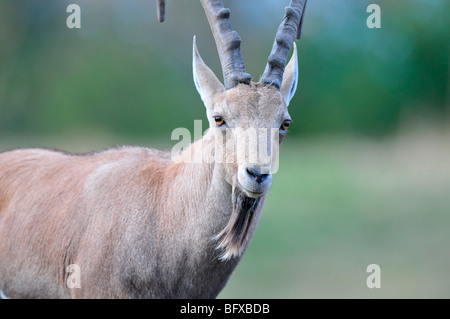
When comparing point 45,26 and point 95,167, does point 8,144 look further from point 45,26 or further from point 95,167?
point 95,167

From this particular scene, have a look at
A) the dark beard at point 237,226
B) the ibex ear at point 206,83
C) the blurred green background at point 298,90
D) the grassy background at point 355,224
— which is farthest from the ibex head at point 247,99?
the blurred green background at point 298,90

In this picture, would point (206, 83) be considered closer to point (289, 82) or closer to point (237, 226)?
point (289, 82)

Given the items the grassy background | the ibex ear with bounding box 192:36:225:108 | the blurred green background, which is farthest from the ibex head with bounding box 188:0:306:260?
the blurred green background

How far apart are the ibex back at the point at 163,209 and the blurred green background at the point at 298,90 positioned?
12201 millimetres

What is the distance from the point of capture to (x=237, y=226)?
5691 mm

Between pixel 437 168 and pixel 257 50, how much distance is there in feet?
41.8

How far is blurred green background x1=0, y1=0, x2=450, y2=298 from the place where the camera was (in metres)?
22.5

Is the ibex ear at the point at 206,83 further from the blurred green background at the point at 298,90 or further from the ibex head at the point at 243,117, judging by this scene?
the blurred green background at the point at 298,90

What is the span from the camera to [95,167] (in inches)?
275

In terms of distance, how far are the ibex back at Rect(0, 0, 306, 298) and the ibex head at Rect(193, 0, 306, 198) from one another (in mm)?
11

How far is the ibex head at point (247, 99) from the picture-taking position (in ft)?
17.2

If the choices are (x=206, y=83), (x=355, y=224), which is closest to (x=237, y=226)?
(x=206, y=83)

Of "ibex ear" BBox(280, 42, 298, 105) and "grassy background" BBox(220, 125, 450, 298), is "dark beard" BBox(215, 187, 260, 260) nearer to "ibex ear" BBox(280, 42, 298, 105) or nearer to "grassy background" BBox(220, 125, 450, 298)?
"ibex ear" BBox(280, 42, 298, 105)
